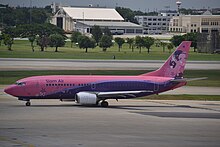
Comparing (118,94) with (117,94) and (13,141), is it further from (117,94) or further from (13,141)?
(13,141)

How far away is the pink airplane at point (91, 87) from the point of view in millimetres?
57438

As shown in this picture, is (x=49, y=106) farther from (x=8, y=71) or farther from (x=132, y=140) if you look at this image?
(x=8, y=71)

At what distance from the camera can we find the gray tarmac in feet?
126

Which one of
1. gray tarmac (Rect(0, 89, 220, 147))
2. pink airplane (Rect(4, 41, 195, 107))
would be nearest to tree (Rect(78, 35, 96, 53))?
gray tarmac (Rect(0, 89, 220, 147))

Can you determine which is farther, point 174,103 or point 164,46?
point 164,46

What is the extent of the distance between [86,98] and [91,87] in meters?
1.56

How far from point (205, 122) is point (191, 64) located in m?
68.9

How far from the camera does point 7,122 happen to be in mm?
46000

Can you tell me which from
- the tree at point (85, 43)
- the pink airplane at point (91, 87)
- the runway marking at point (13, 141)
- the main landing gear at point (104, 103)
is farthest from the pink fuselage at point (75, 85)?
the tree at point (85, 43)

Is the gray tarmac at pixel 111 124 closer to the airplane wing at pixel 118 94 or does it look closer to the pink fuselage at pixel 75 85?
the airplane wing at pixel 118 94

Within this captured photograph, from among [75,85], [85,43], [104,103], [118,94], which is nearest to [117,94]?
[118,94]

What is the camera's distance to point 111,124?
45.8 metres

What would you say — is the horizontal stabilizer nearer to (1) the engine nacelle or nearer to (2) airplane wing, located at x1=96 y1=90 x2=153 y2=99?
(2) airplane wing, located at x1=96 y1=90 x2=153 y2=99

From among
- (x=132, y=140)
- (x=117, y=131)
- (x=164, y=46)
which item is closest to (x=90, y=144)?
(x=132, y=140)
